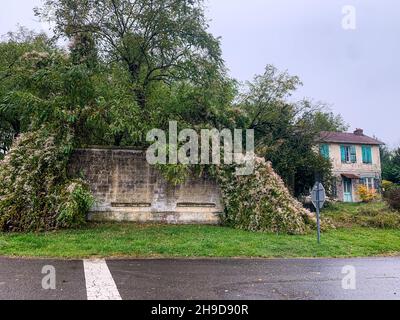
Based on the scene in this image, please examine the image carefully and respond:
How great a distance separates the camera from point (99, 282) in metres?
6.61

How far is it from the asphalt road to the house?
82.7 ft

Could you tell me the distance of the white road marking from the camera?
5745 millimetres

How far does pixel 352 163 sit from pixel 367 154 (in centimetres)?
206

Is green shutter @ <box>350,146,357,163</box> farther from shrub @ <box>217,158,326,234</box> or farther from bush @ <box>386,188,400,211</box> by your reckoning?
shrub @ <box>217,158,326,234</box>

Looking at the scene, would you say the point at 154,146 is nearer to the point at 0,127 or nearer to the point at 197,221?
the point at 197,221

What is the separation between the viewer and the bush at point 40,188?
12562 mm

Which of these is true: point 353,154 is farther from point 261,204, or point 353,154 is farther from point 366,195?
point 261,204

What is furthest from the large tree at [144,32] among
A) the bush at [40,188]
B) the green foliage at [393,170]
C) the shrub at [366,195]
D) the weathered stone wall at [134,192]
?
the green foliage at [393,170]

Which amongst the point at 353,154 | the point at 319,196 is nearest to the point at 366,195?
the point at 353,154

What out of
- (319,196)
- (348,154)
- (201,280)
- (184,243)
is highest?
(348,154)

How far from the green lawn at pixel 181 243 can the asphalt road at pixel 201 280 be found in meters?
0.90

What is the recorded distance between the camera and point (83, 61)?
14852 millimetres

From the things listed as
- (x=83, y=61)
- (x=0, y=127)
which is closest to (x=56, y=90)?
(x=83, y=61)

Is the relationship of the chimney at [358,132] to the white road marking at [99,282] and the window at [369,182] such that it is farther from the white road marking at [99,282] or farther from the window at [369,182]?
the white road marking at [99,282]
